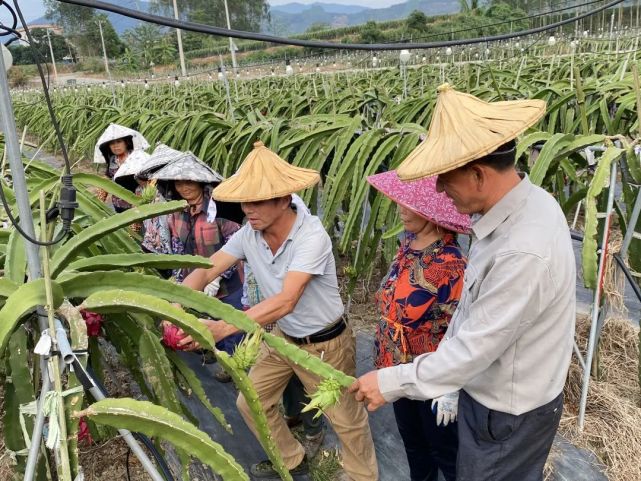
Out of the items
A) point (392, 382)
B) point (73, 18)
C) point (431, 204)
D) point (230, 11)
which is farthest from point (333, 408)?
point (230, 11)

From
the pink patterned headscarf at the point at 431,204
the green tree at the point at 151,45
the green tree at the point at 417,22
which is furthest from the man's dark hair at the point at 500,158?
the green tree at the point at 151,45

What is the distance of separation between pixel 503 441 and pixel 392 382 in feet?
1.04

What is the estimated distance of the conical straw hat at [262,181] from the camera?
1782 mm

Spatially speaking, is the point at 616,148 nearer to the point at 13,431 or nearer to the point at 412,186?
the point at 412,186

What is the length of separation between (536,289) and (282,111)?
5.21m

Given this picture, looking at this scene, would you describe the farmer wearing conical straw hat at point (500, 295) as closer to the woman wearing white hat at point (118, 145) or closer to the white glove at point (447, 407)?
the white glove at point (447, 407)

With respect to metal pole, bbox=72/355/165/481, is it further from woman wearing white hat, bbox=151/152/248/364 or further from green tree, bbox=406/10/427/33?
green tree, bbox=406/10/427/33

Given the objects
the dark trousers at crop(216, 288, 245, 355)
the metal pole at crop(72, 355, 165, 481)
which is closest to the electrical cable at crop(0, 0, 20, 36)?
the metal pole at crop(72, 355, 165, 481)

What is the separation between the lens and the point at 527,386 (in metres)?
1.29

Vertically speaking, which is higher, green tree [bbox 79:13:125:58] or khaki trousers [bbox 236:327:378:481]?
green tree [bbox 79:13:125:58]

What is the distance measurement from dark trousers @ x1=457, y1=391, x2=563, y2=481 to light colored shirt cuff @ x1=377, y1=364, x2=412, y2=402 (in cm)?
22

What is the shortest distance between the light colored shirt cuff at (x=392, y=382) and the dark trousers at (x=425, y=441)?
46 cm

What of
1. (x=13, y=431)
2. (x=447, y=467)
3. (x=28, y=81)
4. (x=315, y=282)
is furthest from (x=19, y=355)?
(x=28, y=81)

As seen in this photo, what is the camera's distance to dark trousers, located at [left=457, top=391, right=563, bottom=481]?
1.34 m
